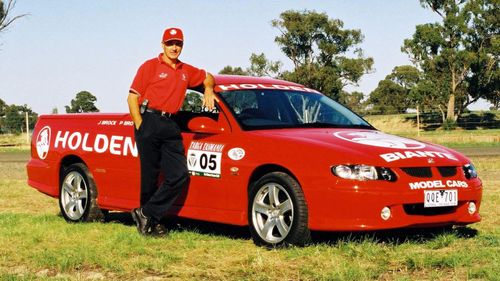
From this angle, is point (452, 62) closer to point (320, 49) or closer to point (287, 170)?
point (320, 49)

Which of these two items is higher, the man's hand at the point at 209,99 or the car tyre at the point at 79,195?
the man's hand at the point at 209,99

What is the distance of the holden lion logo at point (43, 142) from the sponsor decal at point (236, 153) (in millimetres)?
3260

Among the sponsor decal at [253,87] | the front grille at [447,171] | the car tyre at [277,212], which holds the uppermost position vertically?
the sponsor decal at [253,87]

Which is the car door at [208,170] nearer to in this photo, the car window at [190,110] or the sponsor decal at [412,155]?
the car window at [190,110]

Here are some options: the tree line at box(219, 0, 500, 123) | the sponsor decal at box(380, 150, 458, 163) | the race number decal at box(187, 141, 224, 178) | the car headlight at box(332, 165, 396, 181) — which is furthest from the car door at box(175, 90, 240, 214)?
the tree line at box(219, 0, 500, 123)

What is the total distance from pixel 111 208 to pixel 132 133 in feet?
2.88

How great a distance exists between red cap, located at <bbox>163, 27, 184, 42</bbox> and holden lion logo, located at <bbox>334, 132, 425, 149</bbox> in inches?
66.5

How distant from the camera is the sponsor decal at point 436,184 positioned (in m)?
6.26

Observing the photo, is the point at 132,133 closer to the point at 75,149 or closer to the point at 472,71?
the point at 75,149

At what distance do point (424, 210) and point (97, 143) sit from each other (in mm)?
3763

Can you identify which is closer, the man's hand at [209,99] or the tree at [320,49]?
the man's hand at [209,99]

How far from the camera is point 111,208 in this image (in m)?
8.38

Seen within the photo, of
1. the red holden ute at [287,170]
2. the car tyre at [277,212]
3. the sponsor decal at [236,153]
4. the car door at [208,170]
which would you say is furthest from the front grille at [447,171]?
the car door at [208,170]


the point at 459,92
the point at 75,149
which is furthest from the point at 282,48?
the point at 75,149
